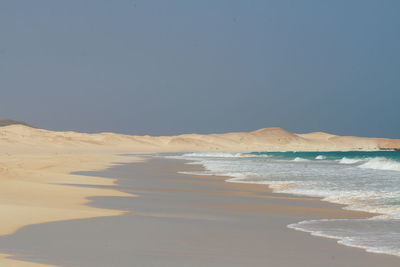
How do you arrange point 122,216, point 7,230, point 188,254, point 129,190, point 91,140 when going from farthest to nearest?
point 91,140 < point 129,190 < point 122,216 < point 7,230 < point 188,254

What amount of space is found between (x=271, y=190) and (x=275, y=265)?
45.5ft

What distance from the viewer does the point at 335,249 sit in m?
8.91

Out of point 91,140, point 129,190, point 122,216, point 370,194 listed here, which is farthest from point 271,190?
point 91,140

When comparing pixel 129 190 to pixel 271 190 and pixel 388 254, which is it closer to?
A: pixel 271 190

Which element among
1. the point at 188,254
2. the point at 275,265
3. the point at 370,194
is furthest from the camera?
the point at 370,194

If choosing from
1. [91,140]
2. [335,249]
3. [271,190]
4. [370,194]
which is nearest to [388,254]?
[335,249]

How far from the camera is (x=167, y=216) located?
12688 mm

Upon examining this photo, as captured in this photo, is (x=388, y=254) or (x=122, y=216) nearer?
(x=388, y=254)

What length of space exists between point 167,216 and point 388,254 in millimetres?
5445

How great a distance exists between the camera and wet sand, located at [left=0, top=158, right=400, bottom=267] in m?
7.83

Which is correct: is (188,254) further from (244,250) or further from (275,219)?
(275,219)

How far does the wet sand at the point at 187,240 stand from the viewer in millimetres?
7828

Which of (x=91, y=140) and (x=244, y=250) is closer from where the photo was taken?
(x=244, y=250)

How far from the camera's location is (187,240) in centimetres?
945
